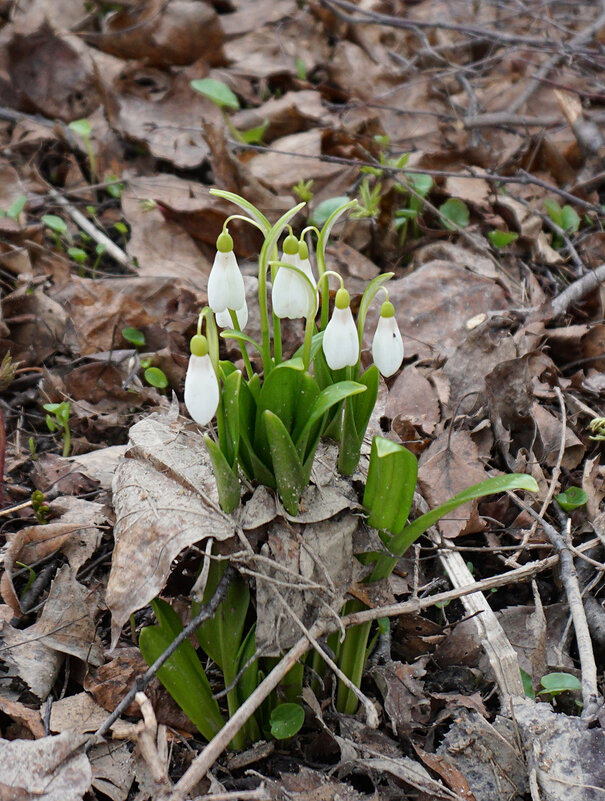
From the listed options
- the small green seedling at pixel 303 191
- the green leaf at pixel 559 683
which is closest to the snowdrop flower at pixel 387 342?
the green leaf at pixel 559 683

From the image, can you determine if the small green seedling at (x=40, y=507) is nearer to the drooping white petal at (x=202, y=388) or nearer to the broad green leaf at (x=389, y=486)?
the drooping white petal at (x=202, y=388)

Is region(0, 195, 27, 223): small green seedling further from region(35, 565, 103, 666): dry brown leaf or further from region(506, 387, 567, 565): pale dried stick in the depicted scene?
region(506, 387, 567, 565): pale dried stick

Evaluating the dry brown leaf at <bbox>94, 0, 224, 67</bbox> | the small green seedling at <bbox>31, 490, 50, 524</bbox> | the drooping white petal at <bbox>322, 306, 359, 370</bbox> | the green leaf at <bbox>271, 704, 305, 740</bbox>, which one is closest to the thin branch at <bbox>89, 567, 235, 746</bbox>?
the green leaf at <bbox>271, 704, 305, 740</bbox>

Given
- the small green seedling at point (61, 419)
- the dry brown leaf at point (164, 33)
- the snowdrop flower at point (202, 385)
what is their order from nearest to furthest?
the snowdrop flower at point (202, 385)
the small green seedling at point (61, 419)
the dry brown leaf at point (164, 33)

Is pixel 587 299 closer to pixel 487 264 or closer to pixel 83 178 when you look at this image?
pixel 487 264

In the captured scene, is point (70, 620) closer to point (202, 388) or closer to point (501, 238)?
point (202, 388)

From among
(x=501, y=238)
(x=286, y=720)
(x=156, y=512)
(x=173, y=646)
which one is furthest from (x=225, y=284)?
(x=501, y=238)

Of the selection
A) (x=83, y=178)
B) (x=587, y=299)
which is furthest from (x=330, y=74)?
(x=587, y=299)
